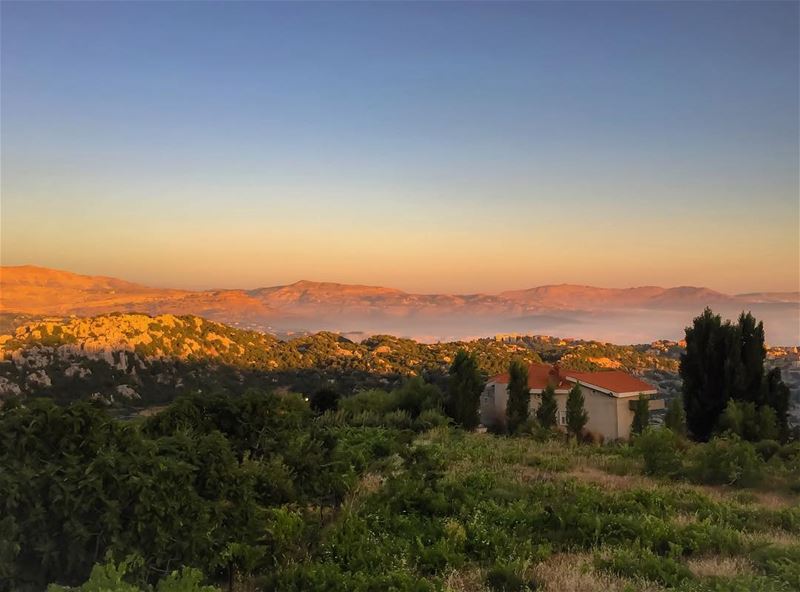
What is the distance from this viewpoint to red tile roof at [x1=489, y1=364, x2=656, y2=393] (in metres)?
28.7

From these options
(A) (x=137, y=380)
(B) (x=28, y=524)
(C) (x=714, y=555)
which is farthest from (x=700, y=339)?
(A) (x=137, y=380)

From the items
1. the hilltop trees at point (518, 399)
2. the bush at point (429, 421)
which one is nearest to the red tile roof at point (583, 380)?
the hilltop trees at point (518, 399)

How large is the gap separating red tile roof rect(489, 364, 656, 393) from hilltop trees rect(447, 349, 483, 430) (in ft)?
16.4

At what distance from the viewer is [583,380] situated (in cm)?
2978

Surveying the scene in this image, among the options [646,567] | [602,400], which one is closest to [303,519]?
[646,567]

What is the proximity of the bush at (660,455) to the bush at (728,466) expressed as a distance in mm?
310

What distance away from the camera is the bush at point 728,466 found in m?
10.7

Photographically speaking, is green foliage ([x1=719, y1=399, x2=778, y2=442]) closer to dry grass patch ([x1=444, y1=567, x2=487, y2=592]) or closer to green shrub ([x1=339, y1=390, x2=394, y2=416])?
green shrub ([x1=339, y1=390, x2=394, y2=416])

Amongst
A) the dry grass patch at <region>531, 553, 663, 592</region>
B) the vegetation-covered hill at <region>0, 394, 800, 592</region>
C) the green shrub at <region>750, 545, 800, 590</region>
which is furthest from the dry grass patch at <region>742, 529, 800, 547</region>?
the dry grass patch at <region>531, 553, 663, 592</region>

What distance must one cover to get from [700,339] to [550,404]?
640cm

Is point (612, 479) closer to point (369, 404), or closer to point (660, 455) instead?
point (660, 455)

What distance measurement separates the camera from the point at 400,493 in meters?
7.66

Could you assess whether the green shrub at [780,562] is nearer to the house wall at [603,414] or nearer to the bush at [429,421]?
the bush at [429,421]

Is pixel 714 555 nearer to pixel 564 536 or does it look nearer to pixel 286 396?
pixel 564 536
